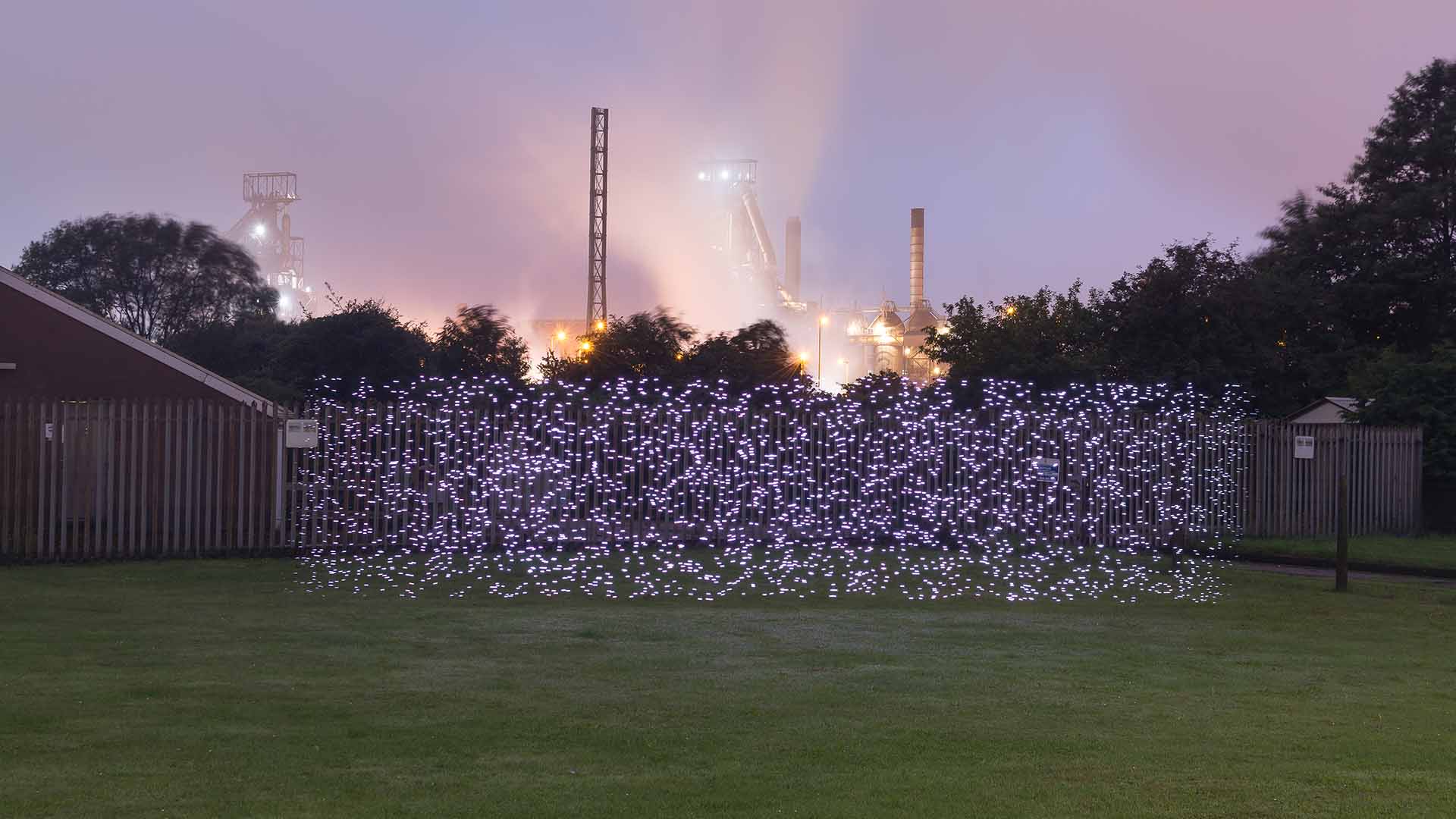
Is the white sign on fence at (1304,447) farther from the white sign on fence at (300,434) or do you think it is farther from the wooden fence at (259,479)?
the white sign on fence at (300,434)

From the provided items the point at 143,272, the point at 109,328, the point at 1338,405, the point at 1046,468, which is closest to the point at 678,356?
the point at 1046,468

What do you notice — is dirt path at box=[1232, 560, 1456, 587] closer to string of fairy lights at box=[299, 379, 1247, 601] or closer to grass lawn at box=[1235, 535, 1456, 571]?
grass lawn at box=[1235, 535, 1456, 571]

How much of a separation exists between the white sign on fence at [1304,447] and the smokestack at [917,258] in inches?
2589

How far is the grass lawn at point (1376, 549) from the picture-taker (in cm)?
1942

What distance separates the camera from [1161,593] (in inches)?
601

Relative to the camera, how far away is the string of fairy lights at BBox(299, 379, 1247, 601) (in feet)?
59.8

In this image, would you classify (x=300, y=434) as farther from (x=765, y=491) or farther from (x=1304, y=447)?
(x=1304, y=447)

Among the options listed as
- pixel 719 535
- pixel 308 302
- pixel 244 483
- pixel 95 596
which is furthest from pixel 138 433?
pixel 308 302

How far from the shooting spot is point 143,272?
Result: 60531 millimetres

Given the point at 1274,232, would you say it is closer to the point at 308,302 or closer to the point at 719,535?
the point at 719,535

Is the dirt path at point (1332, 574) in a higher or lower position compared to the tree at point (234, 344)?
lower

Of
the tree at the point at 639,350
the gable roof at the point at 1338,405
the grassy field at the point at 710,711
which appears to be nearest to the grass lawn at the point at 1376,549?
the gable roof at the point at 1338,405

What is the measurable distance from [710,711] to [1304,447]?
16.8 metres

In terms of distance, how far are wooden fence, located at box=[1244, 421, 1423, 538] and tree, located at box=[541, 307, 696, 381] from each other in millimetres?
10898
